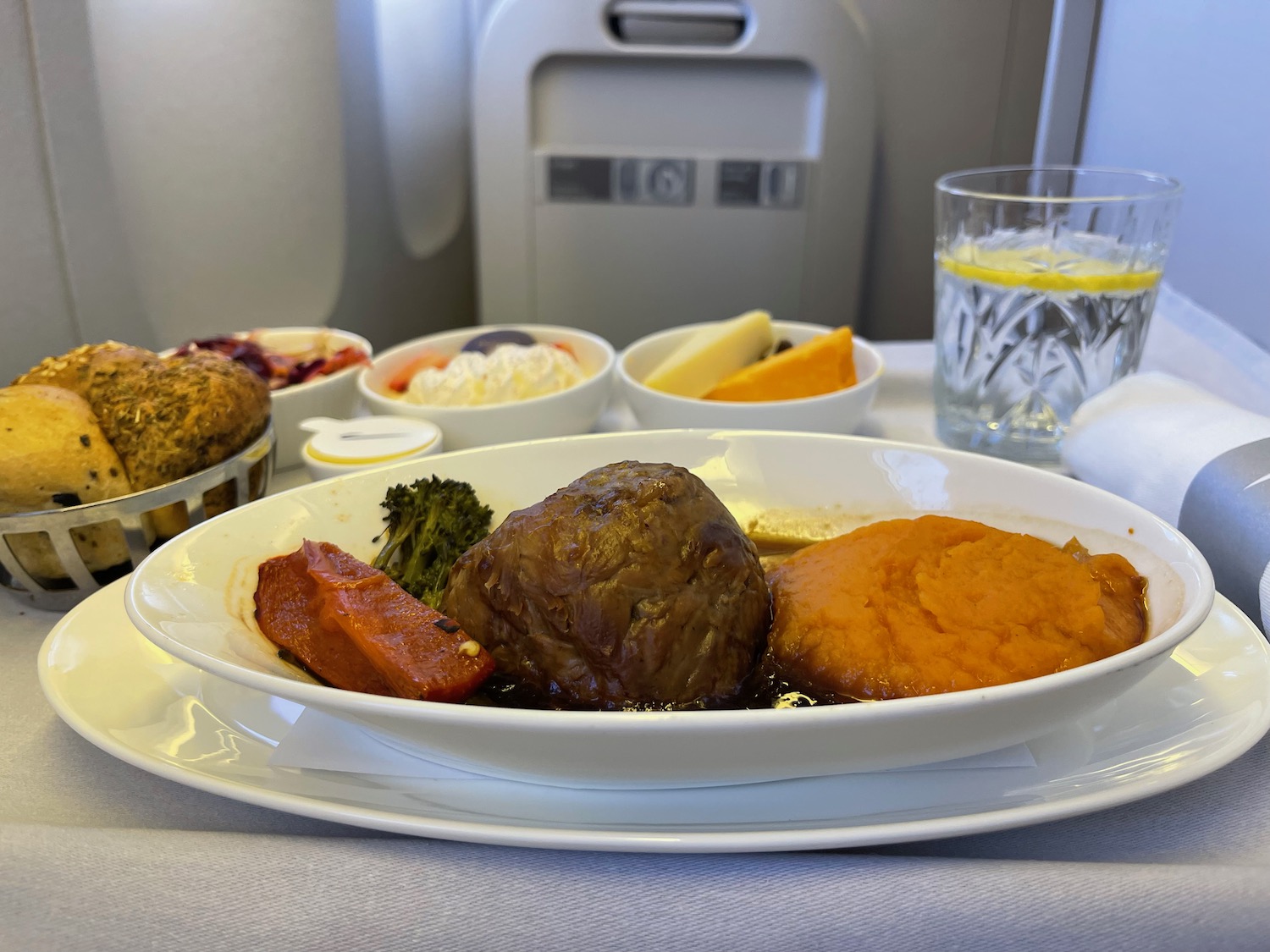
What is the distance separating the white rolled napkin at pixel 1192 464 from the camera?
132cm

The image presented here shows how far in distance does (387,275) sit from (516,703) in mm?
3049

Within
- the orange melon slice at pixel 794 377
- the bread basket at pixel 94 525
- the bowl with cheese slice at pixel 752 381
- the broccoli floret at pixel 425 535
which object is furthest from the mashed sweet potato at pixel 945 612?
the bread basket at pixel 94 525

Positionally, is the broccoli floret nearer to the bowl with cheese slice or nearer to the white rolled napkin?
the bowl with cheese slice

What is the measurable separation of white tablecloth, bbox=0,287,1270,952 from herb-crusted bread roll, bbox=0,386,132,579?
0.44 m

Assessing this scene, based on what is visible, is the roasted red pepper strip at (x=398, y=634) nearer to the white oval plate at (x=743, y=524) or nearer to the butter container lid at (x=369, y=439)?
the white oval plate at (x=743, y=524)

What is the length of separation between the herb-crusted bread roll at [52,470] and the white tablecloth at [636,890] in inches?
17.3

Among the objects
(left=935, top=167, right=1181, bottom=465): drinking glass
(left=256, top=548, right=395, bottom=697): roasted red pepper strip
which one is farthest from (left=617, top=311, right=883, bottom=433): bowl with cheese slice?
(left=256, top=548, right=395, bottom=697): roasted red pepper strip

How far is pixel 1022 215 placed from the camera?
1.83 meters

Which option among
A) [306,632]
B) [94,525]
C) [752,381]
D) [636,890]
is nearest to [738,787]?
[636,890]

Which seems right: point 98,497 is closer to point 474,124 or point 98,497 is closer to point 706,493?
point 706,493

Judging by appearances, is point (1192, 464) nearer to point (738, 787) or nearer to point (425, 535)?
point (738, 787)

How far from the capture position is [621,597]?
3.38 ft

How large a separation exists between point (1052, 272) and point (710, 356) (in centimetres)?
67

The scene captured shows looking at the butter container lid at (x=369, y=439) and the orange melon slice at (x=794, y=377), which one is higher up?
the orange melon slice at (x=794, y=377)
